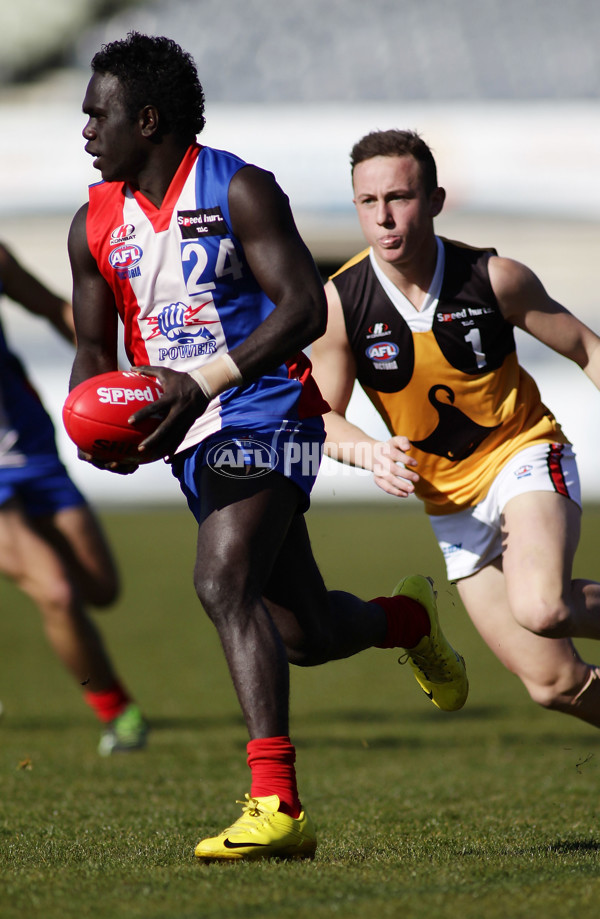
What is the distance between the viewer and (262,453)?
3600 millimetres

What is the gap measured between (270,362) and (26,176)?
20.7m

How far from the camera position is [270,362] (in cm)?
349

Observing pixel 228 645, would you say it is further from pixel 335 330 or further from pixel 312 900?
pixel 335 330

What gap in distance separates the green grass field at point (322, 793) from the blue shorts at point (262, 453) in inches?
31.4

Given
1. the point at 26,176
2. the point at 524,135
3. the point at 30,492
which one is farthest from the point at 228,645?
the point at 26,176

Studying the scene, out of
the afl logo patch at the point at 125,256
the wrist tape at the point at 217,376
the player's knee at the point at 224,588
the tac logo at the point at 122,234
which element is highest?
the tac logo at the point at 122,234

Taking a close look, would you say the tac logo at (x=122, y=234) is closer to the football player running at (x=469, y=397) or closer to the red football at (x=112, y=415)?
the red football at (x=112, y=415)

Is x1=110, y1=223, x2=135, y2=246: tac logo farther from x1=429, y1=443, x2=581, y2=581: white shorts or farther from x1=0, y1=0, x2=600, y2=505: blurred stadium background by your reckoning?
x1=429, y1=443, x2=581, y2=581: white shorts

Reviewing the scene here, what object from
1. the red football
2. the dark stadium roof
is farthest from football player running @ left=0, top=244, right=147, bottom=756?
the dark stadium roof

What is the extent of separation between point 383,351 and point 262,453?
93 cm

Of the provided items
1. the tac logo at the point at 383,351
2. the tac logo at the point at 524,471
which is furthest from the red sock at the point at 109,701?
the tac logo at the point at 524,471

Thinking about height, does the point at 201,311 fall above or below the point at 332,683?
above

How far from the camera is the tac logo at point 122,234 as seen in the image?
368 centimetres

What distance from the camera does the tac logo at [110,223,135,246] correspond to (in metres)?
3.68
